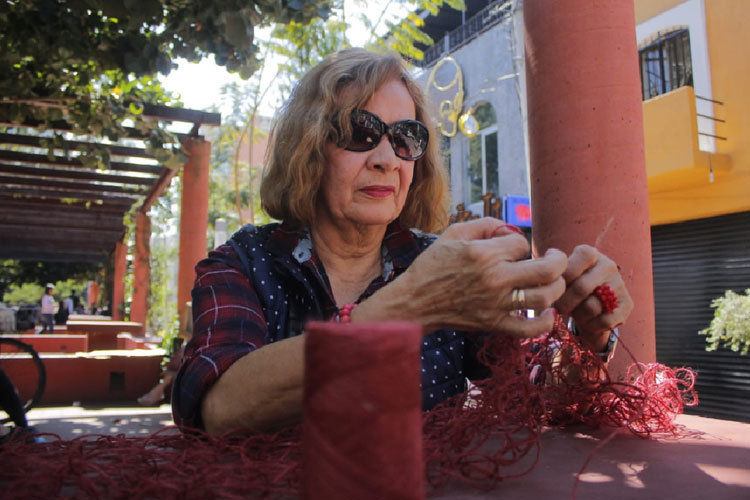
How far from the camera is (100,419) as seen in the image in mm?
5879

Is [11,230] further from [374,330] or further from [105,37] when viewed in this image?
[374,330]

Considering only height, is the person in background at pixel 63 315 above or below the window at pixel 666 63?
below

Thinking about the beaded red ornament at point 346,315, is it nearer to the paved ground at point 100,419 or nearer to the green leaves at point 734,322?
the paved ground at point 100,419

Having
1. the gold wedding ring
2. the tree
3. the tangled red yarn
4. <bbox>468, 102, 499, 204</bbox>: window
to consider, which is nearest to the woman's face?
the tangled red yarn

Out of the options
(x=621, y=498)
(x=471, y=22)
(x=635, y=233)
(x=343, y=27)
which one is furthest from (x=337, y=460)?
(x=471, y=22)

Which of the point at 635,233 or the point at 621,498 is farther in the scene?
the point at 635,233

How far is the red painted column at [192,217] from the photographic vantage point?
864cm

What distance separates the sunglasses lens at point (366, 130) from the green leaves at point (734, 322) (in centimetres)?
701

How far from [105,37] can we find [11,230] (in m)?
12.1

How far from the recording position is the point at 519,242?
140 centimetres

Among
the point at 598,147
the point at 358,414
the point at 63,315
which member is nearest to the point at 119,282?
the point at 63,315

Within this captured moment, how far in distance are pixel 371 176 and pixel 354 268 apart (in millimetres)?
379

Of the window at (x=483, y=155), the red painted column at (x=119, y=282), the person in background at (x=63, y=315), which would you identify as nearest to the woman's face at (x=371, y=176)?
the window at (x=483, y=155)

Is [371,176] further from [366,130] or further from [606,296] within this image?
[606,296]
